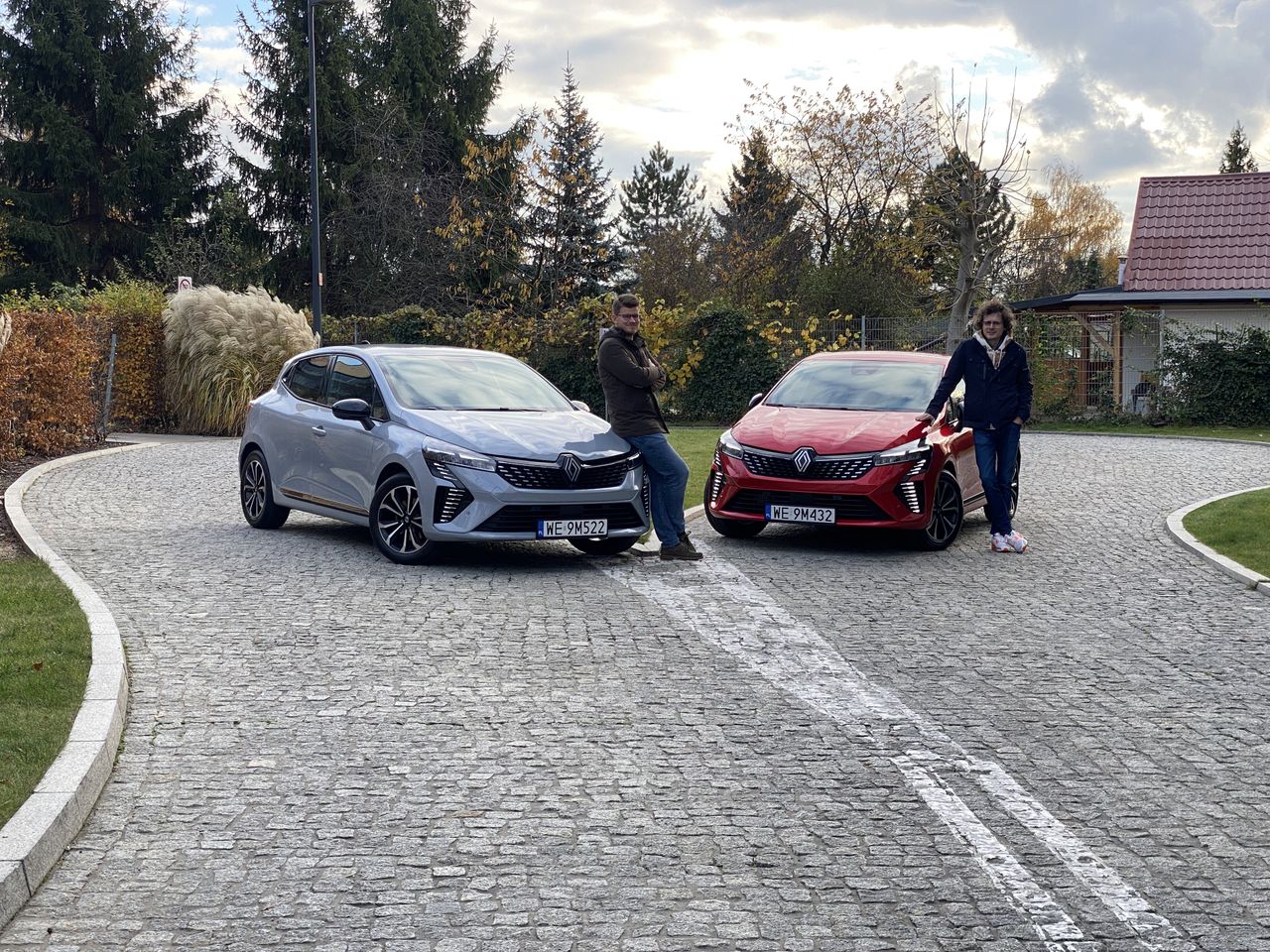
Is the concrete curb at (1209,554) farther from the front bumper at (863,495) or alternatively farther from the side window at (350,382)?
the side window at (350,382)

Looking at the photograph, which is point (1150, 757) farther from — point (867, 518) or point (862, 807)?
point (867, 518)

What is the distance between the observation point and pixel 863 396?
13281 millimetres

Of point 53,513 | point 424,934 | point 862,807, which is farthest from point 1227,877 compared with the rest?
point 53,513

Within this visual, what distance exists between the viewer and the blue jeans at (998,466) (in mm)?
12266

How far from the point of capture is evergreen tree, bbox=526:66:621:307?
4750 centimetres

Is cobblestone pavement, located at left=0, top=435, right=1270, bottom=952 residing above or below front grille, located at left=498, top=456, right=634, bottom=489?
below

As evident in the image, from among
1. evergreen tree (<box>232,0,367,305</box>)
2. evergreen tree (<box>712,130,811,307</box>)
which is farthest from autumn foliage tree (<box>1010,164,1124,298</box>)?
evergreen tree (<box>232,0,367,305</box>)

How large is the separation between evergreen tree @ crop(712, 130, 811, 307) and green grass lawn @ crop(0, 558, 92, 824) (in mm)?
42750

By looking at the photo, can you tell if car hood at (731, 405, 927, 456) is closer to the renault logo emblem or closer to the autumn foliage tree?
the renault logo emblem

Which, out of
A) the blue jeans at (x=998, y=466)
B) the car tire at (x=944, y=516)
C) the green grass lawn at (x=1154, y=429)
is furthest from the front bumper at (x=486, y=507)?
the green grass lawn at (x=1154, y=429)

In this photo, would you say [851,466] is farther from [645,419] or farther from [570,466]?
[570,466]

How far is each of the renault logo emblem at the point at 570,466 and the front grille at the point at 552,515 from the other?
0.21 meters

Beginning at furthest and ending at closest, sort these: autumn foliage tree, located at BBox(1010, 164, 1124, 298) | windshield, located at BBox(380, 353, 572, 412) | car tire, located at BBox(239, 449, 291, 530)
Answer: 1. autumn foliage tree, located at BBox(1010, 164, 1124, 298)
2. car tire, located at BBox(239, 449, 291, 530)
3. windshield, located at BBox(380, 353, 572, 412)

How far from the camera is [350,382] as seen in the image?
39.9 feet
